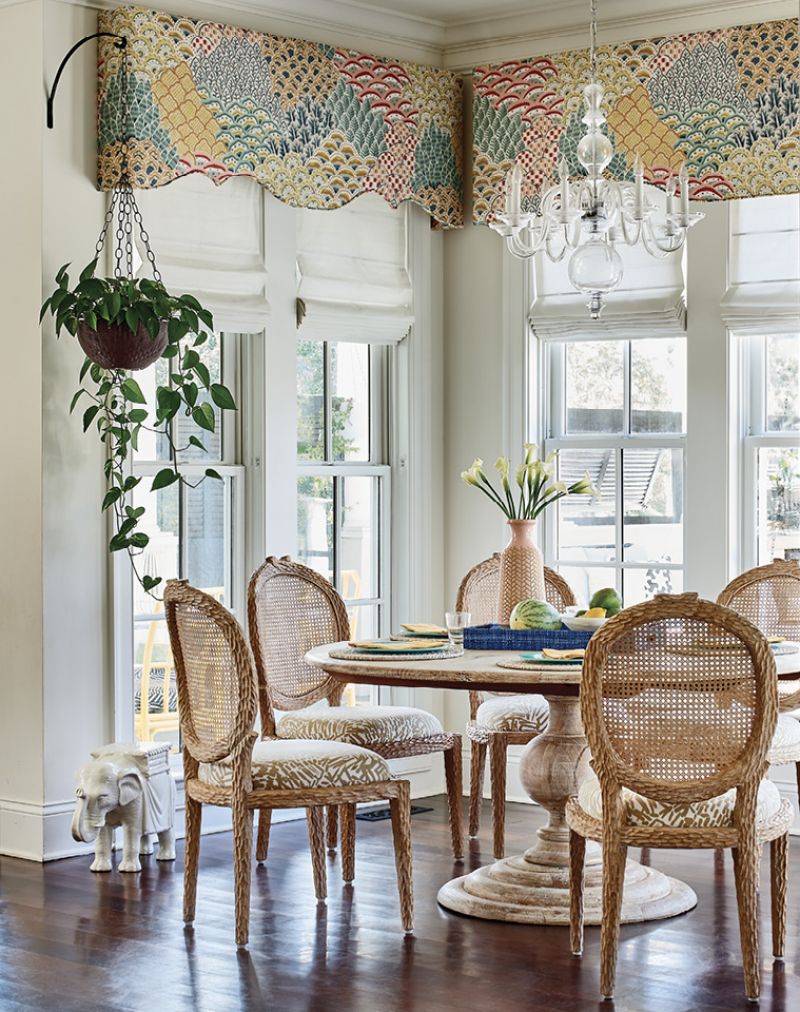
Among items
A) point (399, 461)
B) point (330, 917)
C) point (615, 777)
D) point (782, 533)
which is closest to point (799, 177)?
point (782, 533)

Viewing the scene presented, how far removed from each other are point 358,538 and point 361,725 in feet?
5.01

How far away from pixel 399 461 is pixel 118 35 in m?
2.02

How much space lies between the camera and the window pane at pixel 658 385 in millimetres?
5992

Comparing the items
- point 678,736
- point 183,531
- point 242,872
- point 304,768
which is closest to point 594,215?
point 678,736

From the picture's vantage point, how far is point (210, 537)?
19.1 feet

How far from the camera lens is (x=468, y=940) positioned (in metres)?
4.21

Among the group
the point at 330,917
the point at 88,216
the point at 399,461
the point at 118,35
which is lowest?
the point at 330,917

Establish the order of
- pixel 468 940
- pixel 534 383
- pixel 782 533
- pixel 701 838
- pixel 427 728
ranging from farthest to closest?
pixel 534 383 → pixel 782 533 → pixel 427 728 → pixel 468 940 → pixel 701 838

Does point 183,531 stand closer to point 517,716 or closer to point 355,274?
point 355,274

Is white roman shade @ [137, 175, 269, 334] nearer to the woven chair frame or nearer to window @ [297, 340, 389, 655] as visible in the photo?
window @ [297, 340, 389, 655]

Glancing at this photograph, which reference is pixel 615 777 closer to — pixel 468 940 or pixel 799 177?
pixel 468 940

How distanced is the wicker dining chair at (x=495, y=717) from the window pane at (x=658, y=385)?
0.84m

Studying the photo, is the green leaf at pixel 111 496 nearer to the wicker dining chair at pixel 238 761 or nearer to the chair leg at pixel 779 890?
the wicker dining chair at pixel 238 761

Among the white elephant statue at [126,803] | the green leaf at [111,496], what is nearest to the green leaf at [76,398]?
the green leaf at [111,496]
